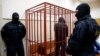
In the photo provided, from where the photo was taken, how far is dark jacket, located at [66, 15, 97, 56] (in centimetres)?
174

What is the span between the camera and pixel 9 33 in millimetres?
3254

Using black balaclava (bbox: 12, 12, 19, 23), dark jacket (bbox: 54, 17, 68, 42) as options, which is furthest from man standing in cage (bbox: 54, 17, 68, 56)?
black balaclava (bbox: 12, 12, 19, 23)

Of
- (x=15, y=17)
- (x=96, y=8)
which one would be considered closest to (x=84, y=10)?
(x=15, y=17)

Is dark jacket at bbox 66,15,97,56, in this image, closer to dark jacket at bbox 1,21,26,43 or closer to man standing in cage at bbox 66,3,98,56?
man standing in cage at bbox 66,3,98,56

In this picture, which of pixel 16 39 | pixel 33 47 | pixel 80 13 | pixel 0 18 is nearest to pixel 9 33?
pixel 16 39

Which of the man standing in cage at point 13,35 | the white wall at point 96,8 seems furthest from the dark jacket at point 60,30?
the white wall at point 96,8

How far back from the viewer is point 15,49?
332cm

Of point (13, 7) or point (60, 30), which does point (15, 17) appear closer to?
point (13, 7)

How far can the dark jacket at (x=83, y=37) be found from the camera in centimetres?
174

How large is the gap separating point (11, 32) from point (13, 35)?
92mm

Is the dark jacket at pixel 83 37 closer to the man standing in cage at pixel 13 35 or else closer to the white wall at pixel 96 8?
the man standing in cage at pixel 13 35

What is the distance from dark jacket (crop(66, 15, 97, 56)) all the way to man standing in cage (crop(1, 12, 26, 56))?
188 centimetres

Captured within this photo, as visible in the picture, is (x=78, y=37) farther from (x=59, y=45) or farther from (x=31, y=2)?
(x=31, y=2)

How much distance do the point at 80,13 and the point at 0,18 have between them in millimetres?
2152
